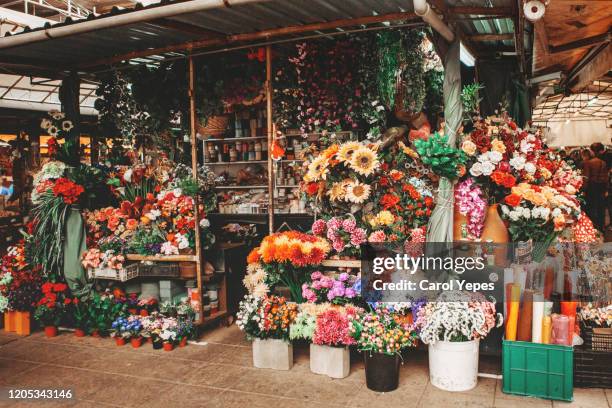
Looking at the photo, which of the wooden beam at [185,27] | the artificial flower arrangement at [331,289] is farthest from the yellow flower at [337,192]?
the wooden beam at [185,27]

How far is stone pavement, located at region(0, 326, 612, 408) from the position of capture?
4023 millimetres

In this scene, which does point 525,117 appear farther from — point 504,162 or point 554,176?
point 504,162

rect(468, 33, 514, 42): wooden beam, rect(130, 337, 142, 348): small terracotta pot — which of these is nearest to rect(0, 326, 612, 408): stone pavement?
rect(130, 337, 142, 348): small terracotta pot

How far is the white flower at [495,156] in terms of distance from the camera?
464 cm

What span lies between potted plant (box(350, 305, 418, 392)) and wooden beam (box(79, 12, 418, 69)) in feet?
8.59

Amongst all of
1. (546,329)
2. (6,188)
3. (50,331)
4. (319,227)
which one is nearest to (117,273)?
(50,331)

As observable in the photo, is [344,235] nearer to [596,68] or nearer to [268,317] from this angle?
[268,317]

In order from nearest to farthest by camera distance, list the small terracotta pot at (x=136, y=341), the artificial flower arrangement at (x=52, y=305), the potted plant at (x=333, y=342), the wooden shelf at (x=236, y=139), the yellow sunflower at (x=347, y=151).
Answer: the potted plant at (x=333, y=342) → the yellow sunflower at (x=347, y=151) → the small terracotta pot at (x=136, y=341) → the artificial flower arrangement at (x=52, y=305) → the wooden shelf at (x=236, y=139)

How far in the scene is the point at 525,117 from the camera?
7223mm

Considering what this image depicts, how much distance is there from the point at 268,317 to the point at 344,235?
1.05m

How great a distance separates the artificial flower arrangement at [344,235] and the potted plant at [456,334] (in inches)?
36.9

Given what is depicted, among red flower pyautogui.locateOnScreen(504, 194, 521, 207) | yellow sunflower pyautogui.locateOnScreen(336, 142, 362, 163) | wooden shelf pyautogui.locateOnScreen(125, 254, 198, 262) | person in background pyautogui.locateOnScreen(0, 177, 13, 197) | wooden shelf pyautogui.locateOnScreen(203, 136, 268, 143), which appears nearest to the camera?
red flower pyautogui.locateOnScreen(504, 194, 521, 207)

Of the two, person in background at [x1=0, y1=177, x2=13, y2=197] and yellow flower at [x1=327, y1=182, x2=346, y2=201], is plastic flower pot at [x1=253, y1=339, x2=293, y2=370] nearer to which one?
yellow flower at [x1=327, y1=182, x2=346, y2=201]

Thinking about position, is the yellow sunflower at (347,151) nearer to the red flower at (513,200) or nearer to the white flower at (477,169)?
the white flower at (477,169)
